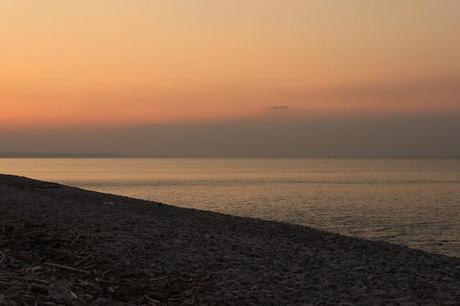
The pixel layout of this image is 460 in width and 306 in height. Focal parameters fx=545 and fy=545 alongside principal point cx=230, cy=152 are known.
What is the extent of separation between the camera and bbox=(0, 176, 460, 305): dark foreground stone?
848 cm

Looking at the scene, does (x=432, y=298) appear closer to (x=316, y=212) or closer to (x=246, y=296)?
(x=246, y=296)

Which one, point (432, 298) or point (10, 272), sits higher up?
point (10, 272)

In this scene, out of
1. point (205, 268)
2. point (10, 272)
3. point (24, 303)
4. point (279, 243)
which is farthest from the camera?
point (279, 243)

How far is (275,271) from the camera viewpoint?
36.1ft

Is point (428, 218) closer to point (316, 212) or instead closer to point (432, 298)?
point (316, 212)

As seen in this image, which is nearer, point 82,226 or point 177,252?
point 177,252

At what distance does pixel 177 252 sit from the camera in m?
12.2

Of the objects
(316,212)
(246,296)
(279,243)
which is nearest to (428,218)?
(316,212)

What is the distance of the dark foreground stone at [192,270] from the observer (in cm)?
848

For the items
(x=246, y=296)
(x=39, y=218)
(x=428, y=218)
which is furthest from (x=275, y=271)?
(x=428, y=218)

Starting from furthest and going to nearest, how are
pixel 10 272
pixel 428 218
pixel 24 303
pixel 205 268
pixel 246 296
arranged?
pixel 428 218 < pixel 205 268 < pixel 246 296 < pixel 10 272 < pixel 24 303

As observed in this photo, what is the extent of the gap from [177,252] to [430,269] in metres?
5.75

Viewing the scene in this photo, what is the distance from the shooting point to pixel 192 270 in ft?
34.7

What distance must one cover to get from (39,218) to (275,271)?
894 cm
